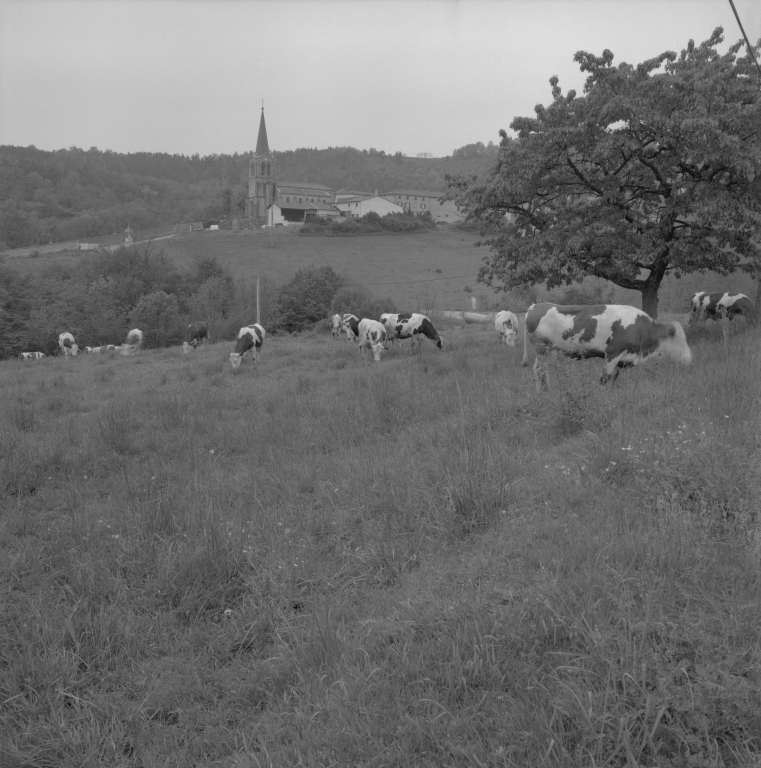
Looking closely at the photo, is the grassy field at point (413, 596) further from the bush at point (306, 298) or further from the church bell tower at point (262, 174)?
the church bell tower at point (262, 174)

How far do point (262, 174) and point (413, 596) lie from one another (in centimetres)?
13948

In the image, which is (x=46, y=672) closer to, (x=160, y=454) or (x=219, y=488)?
(x=219, y=488)

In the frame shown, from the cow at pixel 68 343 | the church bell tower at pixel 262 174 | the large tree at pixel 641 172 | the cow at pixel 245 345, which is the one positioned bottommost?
the cow at pixel 68 343

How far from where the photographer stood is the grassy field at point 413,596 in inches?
100

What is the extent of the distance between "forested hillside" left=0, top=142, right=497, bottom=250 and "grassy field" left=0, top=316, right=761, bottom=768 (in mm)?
49391

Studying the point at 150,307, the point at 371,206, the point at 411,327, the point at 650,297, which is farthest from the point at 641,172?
the point at 371,206

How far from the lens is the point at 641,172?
15797 mm

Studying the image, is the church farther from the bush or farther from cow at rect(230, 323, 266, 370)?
cow at rect(230, 323, 266, 370)

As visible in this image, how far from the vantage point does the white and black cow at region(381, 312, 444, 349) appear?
23.8m

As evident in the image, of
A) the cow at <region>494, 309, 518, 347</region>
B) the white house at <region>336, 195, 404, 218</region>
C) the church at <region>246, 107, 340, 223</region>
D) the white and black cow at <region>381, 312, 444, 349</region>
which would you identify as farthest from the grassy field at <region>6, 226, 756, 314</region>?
the church at <region>246, 107, 340, 223</region>

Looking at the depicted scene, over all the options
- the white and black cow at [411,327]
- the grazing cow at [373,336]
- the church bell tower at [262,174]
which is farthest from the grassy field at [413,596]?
the church bell tower at [262,174]

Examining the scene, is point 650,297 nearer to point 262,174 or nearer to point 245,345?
point 245,345

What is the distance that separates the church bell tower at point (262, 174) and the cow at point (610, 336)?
12101 centimetres

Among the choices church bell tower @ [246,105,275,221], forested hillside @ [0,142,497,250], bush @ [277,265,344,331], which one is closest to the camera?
bush @ [277,265,344,331]
